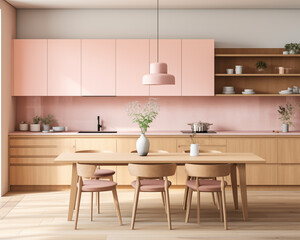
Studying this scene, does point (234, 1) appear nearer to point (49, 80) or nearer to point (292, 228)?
point (49, 80)

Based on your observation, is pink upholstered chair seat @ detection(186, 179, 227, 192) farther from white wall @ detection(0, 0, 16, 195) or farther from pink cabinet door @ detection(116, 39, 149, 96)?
white wall @ detection(0, 0, 16, 195)

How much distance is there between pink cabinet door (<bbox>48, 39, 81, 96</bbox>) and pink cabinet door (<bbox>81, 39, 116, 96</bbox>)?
110 millimetres

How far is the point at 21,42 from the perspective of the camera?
681 centimetres

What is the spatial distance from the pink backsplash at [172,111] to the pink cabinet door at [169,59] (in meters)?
0.43

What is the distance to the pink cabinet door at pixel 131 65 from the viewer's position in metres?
6.82

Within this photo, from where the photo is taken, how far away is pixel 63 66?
22.4 feet

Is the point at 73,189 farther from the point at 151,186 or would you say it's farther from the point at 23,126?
the point at 23,126

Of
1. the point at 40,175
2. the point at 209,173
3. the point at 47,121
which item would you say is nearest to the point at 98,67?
the point at 47,121

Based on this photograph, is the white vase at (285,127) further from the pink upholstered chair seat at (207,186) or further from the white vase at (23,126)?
the white vase at (23,126)

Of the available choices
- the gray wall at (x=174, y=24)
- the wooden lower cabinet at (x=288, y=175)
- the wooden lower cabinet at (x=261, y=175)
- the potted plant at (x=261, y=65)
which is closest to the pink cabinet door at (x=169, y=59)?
the gray wall at (x=174, y=24)

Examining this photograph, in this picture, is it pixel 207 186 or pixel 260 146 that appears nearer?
pixel 207 186

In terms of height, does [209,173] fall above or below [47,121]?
below

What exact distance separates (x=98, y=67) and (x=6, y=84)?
1.41 m

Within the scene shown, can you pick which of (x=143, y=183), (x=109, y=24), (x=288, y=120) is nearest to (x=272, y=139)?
(x=288, y=120)
